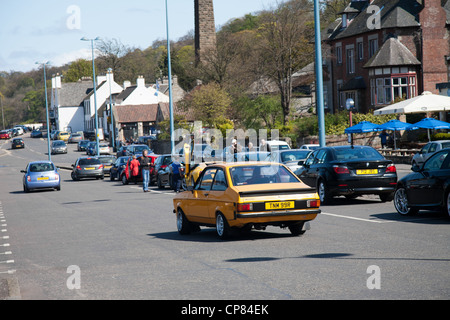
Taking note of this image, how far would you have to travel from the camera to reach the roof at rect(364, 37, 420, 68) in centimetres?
5250

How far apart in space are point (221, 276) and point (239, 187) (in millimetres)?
3620

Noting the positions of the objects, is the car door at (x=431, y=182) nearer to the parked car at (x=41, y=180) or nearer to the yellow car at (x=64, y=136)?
the parked car at (x=41, y=180)

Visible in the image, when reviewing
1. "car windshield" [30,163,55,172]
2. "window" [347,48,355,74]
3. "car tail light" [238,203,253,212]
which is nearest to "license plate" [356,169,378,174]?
"car tail light" [238,203,253,212]

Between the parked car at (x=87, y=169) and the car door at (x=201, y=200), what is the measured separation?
29.8 meters

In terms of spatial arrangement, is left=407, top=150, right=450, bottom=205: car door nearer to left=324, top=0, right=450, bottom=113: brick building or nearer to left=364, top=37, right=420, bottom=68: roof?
left=324, top=0, right=450, bottom=113: brick building

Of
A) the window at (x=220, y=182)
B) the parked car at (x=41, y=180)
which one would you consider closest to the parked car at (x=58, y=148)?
the parked car at (x=41, y=180)

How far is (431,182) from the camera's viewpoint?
14.8 meters

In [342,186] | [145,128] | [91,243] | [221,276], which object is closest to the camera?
[221,276]

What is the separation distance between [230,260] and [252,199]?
6.73 feet

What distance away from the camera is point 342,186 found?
61.8ft

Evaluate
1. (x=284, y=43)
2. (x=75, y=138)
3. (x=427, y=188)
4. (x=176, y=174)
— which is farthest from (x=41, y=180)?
(x=75, y=138)

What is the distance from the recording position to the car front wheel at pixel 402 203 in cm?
1576
